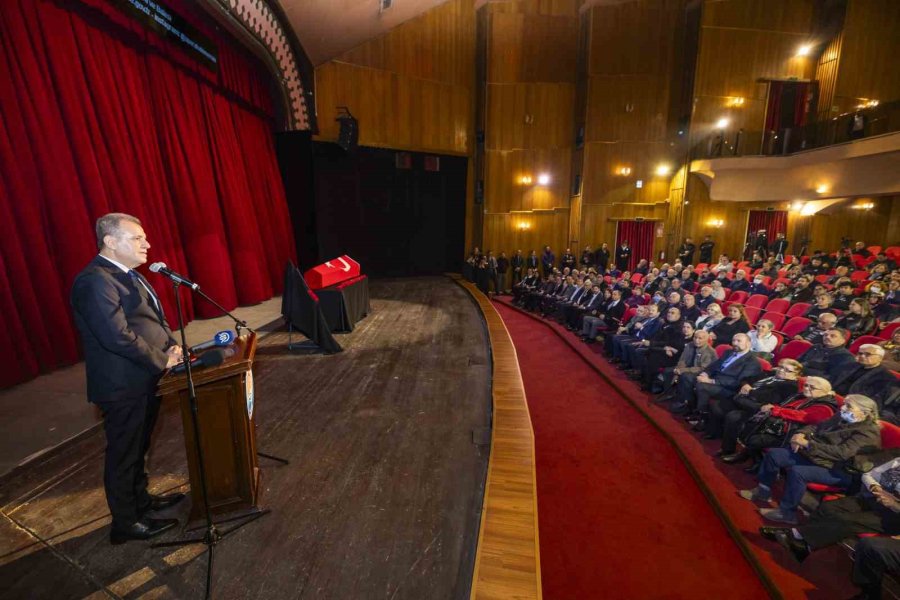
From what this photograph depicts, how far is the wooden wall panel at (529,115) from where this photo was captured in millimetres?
12641

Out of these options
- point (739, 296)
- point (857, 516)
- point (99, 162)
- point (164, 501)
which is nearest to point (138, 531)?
point (164, 501)

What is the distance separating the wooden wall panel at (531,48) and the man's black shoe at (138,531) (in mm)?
13227

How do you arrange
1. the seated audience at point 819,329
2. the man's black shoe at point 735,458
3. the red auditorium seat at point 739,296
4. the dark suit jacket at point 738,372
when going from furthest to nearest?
the red auditorium seat at point 739,296 < the seated audience at point 819,329 < the dark suit jacket at point 738,372 < the man's black shoe at point 735,458

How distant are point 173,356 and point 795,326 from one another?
624 cm

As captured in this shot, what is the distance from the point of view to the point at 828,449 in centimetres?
260

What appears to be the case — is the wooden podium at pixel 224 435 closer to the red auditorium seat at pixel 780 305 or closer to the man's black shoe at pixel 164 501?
the man's black shoe at pixel 164 501

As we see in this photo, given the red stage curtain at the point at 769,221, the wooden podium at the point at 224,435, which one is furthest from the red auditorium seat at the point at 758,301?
the red stage curtain at the point at 769,221

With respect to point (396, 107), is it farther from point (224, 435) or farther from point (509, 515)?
point (509, 515)

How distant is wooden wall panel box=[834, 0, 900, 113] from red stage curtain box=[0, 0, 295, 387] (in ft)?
52.8

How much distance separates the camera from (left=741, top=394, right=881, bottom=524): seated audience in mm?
2551

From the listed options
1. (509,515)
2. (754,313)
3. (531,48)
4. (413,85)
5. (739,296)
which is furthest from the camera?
(531,48)

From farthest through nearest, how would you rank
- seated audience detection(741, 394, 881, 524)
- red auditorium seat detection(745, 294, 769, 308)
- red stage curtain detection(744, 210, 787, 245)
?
1. red stage curtain detection(744, 210, 787, 245)
2. red auditorium seat detection(745, 294, 769, 308)
3. seated audience detection(741, 394, 881, 524)

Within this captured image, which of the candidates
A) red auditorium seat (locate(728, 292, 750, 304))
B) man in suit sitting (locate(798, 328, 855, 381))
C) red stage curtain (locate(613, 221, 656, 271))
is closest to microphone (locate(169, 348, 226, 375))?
man in suit sitting (locate(798, 328, 855, 381))

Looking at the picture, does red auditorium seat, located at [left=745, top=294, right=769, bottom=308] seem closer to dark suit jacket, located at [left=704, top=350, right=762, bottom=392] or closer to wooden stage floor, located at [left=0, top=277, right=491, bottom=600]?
dark suit jacket, located at [left=704, top=350, right=762, bottom=392]
